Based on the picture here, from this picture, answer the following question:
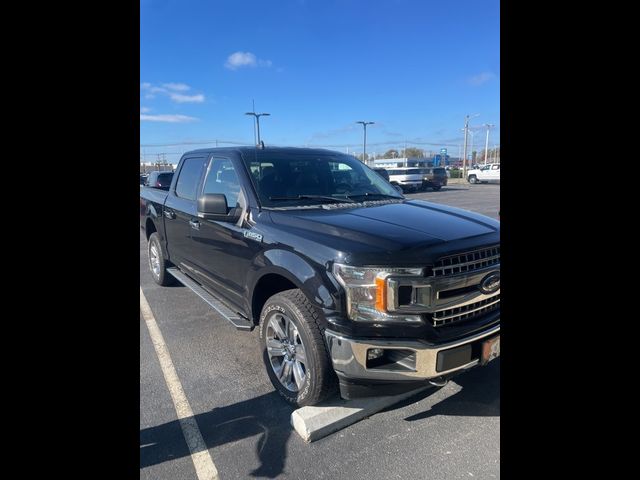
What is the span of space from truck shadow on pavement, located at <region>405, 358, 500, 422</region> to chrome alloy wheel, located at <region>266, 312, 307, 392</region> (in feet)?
2.61

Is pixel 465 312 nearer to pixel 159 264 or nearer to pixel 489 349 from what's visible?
pixel 489 349

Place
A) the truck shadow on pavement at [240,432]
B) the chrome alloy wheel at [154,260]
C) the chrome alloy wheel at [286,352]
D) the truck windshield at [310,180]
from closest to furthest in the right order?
the truck shadow on pavement at [240,432]
the chrome alloy wheel at [286,352]
the truck windshield at [310,180]
the chrome alloy wheel at [154,260]

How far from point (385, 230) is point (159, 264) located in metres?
4.12

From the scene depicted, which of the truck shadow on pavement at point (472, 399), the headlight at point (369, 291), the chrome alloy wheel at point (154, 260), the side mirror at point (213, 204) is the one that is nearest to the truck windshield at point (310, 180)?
the side mirror at point (213, 204)

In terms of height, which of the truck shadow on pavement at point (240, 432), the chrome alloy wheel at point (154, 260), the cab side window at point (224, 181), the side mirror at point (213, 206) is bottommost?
the truck shadow on pavement at point (240, 432)

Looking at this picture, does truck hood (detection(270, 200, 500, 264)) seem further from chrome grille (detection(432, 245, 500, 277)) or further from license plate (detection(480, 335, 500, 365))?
license plate (detection(480, 335, 500, 365))

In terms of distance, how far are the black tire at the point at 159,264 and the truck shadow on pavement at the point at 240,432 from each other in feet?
10.3

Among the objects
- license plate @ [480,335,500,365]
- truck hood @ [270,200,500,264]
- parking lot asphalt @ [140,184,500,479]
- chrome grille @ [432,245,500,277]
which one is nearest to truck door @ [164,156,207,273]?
parking lot asphalt @ [140,184,500,479]

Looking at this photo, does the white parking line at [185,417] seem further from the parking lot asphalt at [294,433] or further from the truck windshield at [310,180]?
the truck windshield at [310,180]

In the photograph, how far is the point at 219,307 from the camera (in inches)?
144

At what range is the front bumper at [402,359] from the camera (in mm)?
2215

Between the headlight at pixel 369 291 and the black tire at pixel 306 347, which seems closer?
the headlight at pixel 369 291
